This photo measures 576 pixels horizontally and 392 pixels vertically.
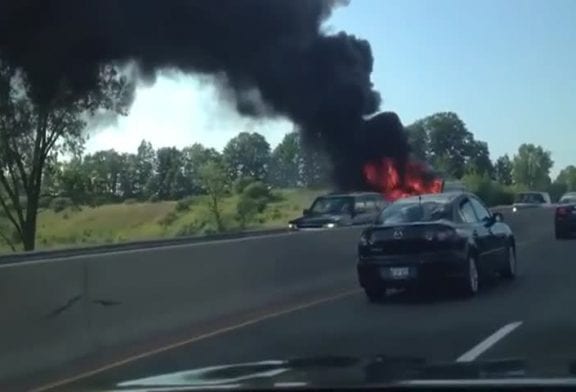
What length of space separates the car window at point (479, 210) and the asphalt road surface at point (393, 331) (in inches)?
42.3

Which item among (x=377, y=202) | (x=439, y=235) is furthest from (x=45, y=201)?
(x=439, y=235)

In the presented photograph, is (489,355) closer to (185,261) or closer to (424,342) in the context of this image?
(424,342)

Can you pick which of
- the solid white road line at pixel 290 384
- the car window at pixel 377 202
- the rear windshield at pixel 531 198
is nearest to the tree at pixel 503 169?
the rear windshield at pixel 531 198

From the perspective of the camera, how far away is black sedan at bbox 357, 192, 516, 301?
1627cm

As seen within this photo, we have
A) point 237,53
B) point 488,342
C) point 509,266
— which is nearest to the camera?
point 488,342

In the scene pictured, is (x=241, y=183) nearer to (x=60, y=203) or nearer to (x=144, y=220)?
(x=144, y=220)

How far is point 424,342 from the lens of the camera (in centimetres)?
1202

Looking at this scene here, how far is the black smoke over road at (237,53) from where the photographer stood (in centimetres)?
3956

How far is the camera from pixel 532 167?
116 m

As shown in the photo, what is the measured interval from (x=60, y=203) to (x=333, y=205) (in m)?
23.4

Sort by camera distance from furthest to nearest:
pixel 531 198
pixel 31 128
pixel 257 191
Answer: pixel 257 191, pixel 531 198, pixel 31 128

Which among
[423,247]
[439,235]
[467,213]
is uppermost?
[467,213]

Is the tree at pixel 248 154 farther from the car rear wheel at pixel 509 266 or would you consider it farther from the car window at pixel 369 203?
the car rear wheel at pixel 509 266

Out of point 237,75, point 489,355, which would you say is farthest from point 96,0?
point 489,355
